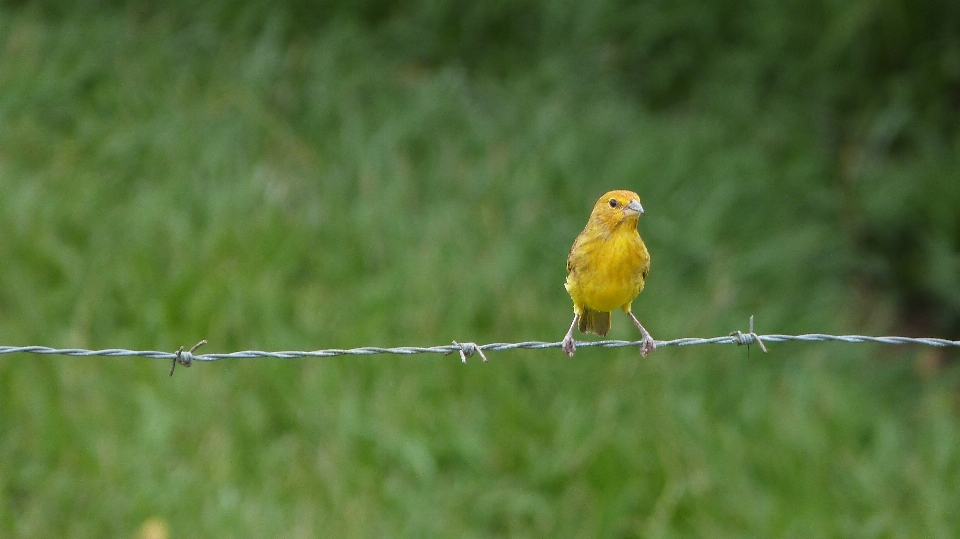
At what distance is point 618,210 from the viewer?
4059 mm

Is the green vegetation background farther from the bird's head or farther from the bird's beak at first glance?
the bird's beak

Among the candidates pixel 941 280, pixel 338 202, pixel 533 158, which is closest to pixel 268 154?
pixel 338 202

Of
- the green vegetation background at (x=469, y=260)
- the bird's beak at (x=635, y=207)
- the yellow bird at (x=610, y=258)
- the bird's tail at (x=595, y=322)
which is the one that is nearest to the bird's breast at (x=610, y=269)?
the yellow bird at (x=610, y=258)

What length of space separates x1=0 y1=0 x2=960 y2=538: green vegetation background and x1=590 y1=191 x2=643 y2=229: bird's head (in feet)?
7.49

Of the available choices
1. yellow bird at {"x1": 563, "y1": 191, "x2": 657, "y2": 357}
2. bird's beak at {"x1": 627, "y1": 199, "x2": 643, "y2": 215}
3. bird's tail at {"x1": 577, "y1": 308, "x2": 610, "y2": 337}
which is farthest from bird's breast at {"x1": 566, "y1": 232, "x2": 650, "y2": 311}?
bird's tail at {"x1": 577, "y1": 308, "x2": 610, "y2": 337}

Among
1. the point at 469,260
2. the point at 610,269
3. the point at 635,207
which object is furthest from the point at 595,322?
the point at 469,260

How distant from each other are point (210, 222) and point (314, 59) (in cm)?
193

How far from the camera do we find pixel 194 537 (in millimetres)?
5547

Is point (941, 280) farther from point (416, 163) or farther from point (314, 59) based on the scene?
point (314, 59)

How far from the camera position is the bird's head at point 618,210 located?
4.00m

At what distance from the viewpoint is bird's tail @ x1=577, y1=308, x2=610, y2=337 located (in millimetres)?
4453

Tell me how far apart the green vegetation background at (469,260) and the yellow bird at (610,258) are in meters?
2.14

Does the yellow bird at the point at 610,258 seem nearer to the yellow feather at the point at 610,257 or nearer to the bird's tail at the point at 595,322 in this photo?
the yellow feather at the point at 610,257

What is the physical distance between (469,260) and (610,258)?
3341 millimetres
